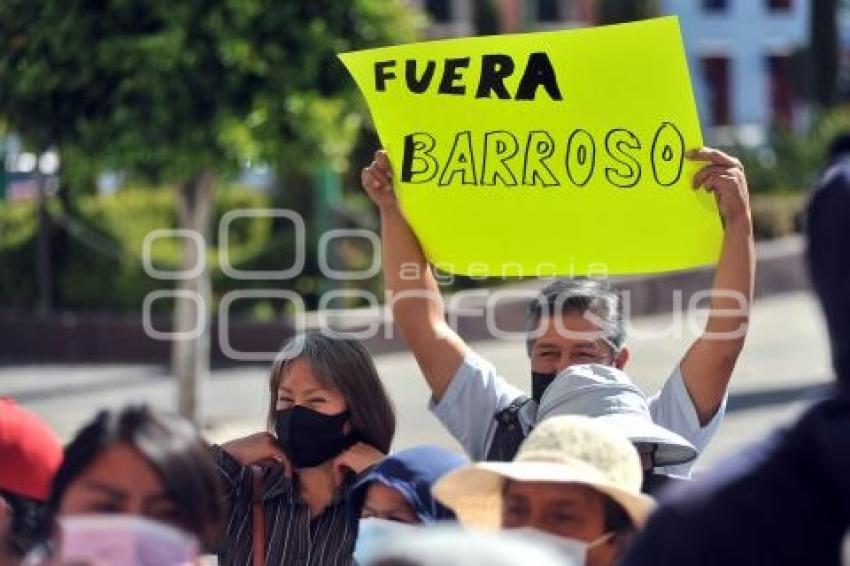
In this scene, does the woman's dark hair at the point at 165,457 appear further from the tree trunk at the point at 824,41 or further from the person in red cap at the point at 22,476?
the tree trunk at the point at 824,41

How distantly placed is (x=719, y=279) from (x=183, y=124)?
7.50 metres

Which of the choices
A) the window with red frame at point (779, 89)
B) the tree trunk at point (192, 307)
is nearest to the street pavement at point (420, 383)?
the tree trunk at point (192, 307)

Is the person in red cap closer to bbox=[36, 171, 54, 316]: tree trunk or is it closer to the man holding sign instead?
the man holding sign

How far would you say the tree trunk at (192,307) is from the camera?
12273 millimetres

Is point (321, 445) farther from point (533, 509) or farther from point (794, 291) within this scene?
point (794, 291)

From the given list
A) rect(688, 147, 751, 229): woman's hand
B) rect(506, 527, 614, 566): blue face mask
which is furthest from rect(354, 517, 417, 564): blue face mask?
rect(688, 147, 751, 229): woman's hand

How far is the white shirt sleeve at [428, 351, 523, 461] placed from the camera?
14.6ft

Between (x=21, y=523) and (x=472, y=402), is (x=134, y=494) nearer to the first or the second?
(x=21, y=523)

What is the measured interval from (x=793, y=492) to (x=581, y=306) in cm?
180

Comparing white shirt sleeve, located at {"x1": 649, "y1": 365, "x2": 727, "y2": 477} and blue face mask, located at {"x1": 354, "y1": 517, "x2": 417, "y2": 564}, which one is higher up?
white shirt sleeve, located at {"x1": 649, "y1": 365, "x2": 727, "y2": 477}

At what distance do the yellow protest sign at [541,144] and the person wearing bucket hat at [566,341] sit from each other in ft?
0.36

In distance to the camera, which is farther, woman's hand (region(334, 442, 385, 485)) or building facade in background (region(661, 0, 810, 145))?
building facade in background (region(661, 0, 810, 145))

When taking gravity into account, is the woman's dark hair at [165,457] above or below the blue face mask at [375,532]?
above

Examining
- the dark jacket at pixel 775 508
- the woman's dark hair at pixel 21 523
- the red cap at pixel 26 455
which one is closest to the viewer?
the dark jacket at pixel 775 508
